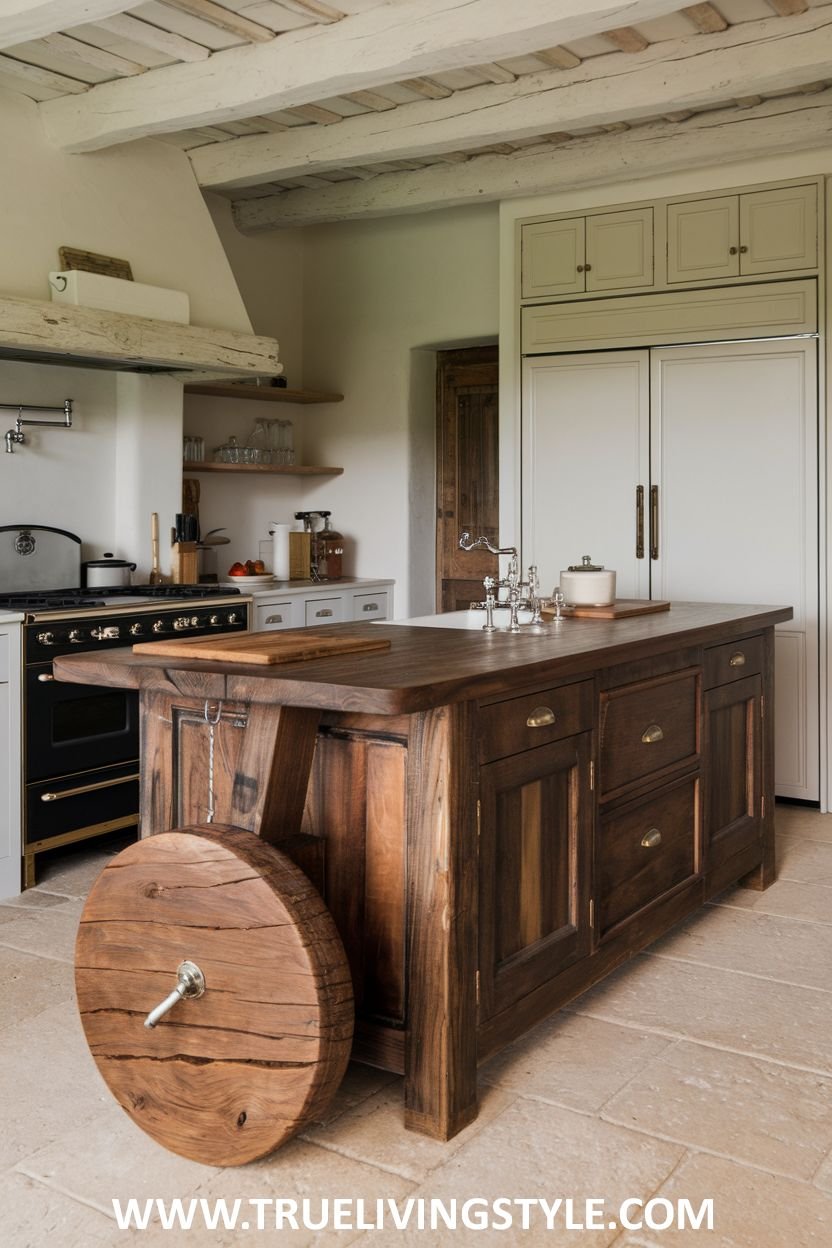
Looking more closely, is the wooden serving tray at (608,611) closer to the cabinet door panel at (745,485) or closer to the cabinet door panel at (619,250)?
the cabinet door panel at (745,485)

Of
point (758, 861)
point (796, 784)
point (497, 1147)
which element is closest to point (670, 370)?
point (796, 784)

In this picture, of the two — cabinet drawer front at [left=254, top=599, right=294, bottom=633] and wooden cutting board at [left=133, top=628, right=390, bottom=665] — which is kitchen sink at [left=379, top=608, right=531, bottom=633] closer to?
wooden cutting board at [left=133, top=628, right=390, bottom=665]

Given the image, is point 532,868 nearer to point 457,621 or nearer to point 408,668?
point 408,668

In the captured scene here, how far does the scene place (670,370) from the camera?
5.17 metres

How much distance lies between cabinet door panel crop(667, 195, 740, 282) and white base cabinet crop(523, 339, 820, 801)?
0.32 m

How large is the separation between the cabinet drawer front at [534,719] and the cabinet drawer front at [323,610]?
113 inches

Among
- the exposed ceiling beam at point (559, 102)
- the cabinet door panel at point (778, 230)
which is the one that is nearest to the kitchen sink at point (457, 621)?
the exposed ceiling beam at point (559, 102)

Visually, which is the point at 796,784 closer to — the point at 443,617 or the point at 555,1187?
the point at 443,617

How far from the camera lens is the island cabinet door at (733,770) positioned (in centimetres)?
354

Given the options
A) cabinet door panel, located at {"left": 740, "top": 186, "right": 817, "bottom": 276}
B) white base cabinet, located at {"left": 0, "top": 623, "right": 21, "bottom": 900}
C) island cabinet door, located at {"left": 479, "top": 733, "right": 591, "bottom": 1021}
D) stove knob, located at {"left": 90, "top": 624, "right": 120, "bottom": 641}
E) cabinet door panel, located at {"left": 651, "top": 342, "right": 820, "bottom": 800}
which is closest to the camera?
island cabinet door, located at {"left": 479, "top": 733, "right": 591, "bottom": 1021}

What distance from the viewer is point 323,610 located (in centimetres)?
571

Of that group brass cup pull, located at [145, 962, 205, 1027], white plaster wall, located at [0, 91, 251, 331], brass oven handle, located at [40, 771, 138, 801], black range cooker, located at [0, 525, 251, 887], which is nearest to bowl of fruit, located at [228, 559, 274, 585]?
black range cooker, located at [0, 525, 251, 887]

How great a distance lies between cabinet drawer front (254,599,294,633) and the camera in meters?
5.15

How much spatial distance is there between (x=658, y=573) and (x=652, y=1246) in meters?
3.62
